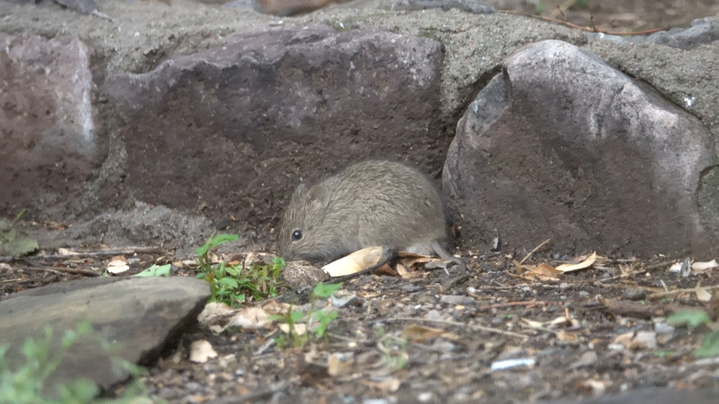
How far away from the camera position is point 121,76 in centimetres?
519

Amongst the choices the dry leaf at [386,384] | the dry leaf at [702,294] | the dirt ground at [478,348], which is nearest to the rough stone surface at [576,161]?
the dirt ground at [478,348]

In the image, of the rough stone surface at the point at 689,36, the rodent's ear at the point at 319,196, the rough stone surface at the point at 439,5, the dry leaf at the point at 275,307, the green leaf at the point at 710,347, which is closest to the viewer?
the green leaf at the point at 710,347

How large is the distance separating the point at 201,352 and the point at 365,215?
2.28 metres


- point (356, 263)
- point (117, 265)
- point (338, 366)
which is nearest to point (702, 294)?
point (338, 366)

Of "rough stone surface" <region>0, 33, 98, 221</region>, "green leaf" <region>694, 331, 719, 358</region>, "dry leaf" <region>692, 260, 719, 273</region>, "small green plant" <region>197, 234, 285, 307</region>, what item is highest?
"rough stone surface" <region>0, 33, 98, 221</region>

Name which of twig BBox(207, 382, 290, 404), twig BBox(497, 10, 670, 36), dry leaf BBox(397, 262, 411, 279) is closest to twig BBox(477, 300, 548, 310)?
dry leaf BBox(397, 262, 411, 279)

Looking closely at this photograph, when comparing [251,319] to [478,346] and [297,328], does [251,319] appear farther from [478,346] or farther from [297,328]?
[478,346]

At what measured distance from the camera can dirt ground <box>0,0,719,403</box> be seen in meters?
2.48

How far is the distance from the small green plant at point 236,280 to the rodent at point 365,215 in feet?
3.06

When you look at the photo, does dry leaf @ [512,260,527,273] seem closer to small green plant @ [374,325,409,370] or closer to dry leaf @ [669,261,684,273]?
dry leaf @ [669,261,684,273]

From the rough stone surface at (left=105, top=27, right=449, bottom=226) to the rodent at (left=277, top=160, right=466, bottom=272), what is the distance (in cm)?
14

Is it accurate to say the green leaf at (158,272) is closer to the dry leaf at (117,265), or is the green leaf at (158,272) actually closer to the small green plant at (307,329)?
the dry leaf at (117,265)

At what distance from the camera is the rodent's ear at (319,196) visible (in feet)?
17.0

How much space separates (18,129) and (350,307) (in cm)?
307
